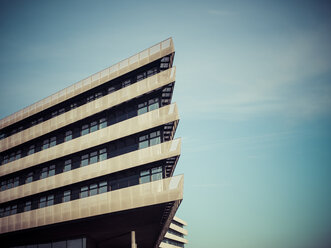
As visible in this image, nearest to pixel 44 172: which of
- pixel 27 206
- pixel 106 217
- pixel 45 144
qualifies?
pixel 45 144

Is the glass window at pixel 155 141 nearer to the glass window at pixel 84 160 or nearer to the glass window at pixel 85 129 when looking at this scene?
the glass window at pixel 84 160

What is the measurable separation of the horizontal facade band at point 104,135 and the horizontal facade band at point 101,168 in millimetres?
1868

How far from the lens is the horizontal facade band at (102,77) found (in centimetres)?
2677

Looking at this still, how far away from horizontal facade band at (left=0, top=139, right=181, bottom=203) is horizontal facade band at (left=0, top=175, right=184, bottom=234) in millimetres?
1909

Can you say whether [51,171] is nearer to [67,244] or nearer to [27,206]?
[27,206]

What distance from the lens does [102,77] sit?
29562mm

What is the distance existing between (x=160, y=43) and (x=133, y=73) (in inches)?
151

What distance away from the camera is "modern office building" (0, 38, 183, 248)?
24.5 meters

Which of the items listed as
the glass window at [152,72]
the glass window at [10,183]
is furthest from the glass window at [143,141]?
the glass window at [10,183]

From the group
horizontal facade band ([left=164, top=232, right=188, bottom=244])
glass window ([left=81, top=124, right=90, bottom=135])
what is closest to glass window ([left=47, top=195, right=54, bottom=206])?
glass window ([left=81, top=124, right=90, bottom=135])

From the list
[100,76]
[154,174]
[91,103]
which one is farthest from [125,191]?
[100,76]

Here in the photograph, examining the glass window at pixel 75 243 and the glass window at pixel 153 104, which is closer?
the glass window at pixel 153 104

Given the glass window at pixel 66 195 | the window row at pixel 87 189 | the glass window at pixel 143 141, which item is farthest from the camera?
the glass window at pixel 66 195

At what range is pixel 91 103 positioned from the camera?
2920 centimetres
